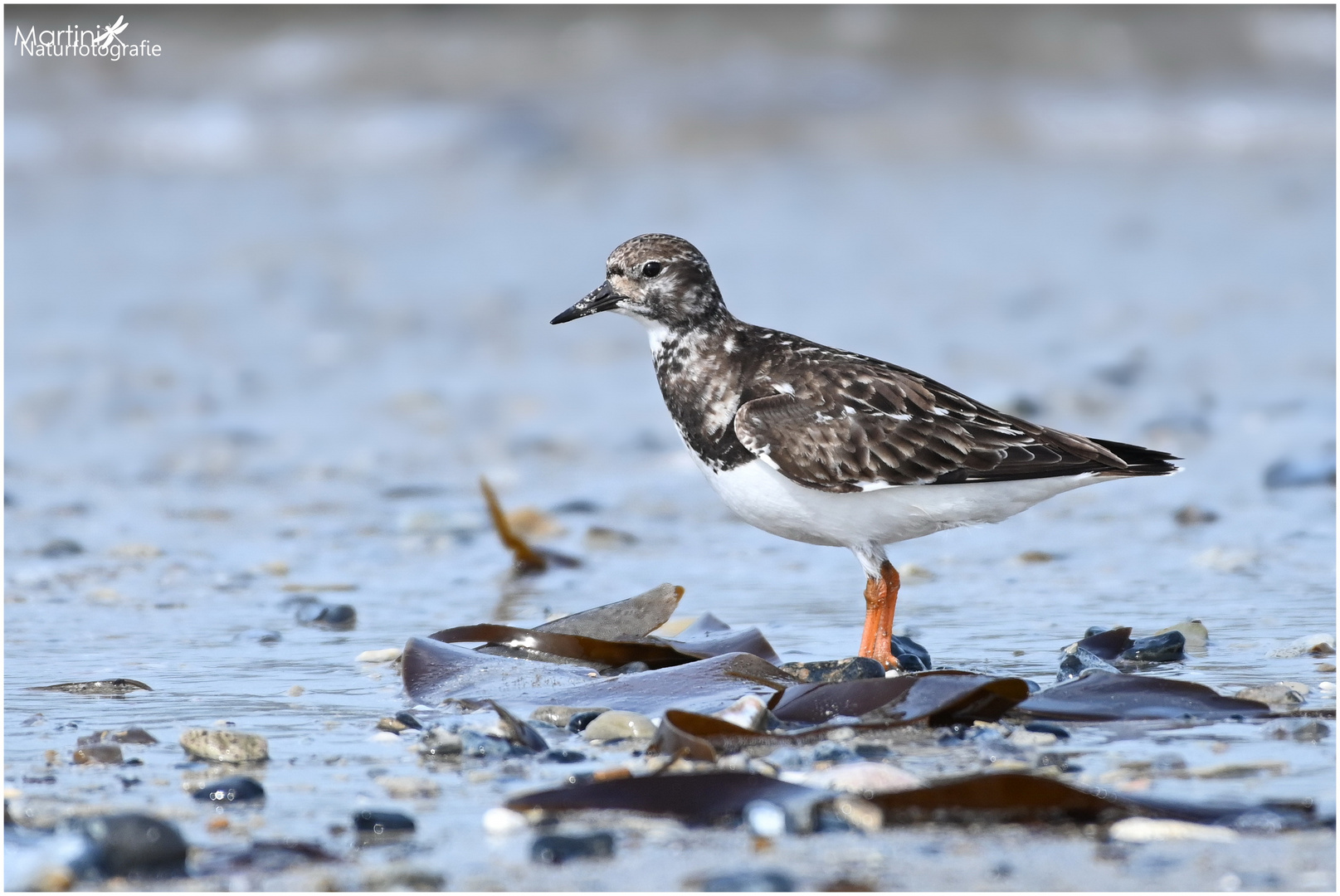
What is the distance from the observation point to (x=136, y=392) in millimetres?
7762

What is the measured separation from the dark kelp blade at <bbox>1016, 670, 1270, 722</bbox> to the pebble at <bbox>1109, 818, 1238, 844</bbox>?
2.37 ft

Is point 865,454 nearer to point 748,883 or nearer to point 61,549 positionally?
point 748,883

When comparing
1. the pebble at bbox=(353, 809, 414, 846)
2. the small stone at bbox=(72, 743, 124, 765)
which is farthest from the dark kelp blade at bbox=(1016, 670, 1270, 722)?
the small stone at bbox=(72, 743, 124, 765)

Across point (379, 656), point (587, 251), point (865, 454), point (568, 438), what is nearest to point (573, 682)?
point (379, 656)

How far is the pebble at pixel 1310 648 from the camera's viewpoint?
4047 mm

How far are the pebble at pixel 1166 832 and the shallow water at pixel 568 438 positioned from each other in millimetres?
39

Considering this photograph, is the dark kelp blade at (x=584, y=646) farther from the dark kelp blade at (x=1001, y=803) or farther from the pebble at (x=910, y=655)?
the dark kelp blade at (x=1001, y=803)

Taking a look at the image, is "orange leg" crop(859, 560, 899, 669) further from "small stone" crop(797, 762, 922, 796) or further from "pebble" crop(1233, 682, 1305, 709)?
"small stone" crop(797, 762, 922, 796)

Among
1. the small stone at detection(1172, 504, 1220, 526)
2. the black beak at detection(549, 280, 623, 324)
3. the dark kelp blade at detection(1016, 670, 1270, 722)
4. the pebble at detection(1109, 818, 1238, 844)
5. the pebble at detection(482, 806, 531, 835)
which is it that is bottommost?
the pebble at detection(482, 806, 531, 835)

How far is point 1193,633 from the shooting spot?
4262 mm

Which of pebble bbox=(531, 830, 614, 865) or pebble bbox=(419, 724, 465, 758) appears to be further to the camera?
pebble bbox=(419, 724, 465, 758)

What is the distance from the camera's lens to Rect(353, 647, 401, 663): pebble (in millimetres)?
4199

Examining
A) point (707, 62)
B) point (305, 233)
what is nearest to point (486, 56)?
point (707, 62)

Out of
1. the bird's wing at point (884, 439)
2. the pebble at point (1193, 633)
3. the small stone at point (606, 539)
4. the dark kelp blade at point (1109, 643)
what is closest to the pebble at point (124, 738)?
the bird's wing at point (884, 439)
